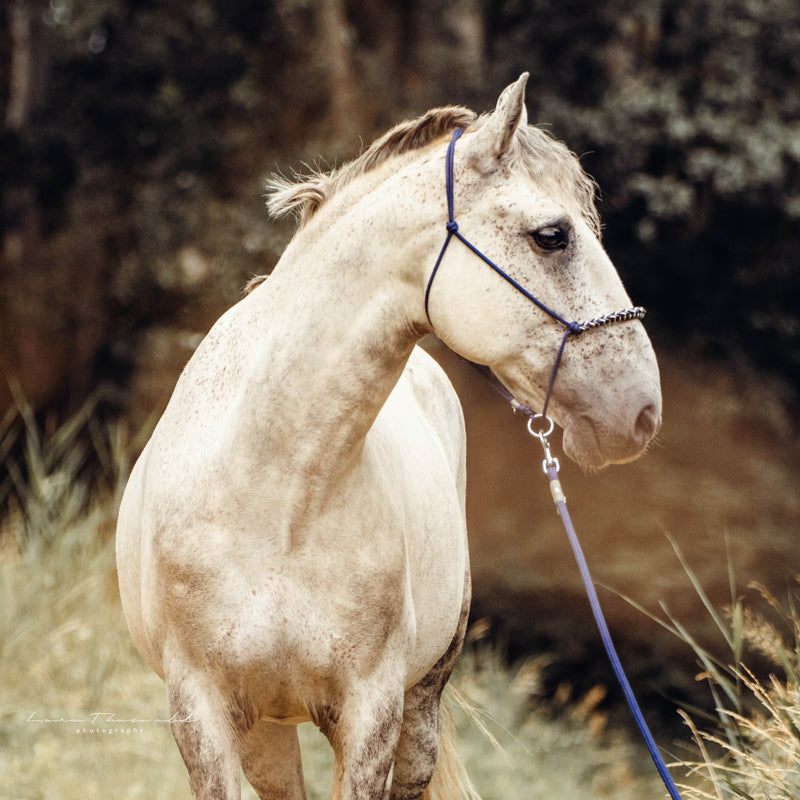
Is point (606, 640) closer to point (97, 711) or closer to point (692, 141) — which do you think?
point (97, 711)

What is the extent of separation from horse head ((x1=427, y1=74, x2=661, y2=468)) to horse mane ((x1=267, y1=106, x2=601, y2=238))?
4 centimetres

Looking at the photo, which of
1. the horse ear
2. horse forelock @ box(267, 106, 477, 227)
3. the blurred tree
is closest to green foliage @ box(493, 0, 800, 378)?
the blurred tree

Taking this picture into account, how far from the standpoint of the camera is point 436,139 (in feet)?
7.13

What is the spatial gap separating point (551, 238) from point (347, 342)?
1.63ft

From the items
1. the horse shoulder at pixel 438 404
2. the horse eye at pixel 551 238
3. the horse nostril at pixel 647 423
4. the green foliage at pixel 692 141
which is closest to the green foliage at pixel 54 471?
the horse shoulder at pixel 438 404

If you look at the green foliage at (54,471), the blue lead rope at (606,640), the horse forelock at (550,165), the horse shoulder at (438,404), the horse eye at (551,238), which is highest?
the horse forelock at (550,165)

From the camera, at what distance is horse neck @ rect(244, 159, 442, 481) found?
6.60 feet

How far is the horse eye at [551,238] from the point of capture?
1912 mm

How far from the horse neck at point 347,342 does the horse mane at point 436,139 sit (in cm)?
17

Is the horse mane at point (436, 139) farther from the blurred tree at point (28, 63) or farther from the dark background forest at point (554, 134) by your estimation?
the blurred tree at point (28, 63)

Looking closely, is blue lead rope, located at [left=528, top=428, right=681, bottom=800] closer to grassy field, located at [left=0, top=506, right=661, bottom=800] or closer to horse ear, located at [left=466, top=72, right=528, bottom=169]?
horse ear, located at [left=466, top=72, right=528, bottom=169]

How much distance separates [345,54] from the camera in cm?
777

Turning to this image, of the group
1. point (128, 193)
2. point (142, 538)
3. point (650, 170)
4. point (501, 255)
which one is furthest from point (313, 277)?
point (128, 193)

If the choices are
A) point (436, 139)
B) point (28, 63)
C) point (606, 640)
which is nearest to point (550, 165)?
point (436, 139)
